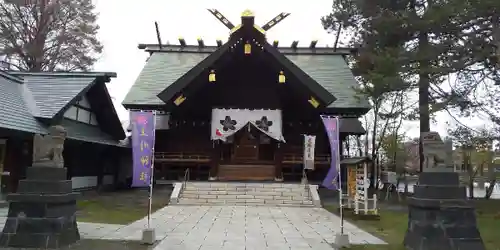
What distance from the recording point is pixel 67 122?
1664 cm

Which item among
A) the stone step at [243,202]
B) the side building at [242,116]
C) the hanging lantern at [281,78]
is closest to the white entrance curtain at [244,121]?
the side building at [242,116]

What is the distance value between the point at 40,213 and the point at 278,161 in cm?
1241

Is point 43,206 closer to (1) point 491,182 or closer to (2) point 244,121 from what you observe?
(2) point 244,121

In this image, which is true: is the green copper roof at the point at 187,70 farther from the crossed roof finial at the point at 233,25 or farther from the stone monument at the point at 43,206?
the stone monument at the point at 43,206

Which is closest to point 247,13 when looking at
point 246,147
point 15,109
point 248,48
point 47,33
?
point 248,48

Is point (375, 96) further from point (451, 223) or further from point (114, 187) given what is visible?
point (114, 187)

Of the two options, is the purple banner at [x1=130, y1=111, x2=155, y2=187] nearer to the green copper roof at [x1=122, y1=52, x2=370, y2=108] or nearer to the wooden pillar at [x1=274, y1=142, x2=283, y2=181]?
the wooden pillar at [x1=274, y1=142, x2=283, y2=181]

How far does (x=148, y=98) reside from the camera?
20.8 metres

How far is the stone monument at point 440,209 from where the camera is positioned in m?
7.07

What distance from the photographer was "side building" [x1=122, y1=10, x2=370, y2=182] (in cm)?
1791

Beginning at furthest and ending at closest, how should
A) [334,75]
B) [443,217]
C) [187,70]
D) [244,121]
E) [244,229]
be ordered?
[187,70] → [334,75] → [244,121] → [244,229] → [443,217]

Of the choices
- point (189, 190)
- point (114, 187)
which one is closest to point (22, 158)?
point (189, 190)

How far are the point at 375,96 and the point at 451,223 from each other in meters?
7.22

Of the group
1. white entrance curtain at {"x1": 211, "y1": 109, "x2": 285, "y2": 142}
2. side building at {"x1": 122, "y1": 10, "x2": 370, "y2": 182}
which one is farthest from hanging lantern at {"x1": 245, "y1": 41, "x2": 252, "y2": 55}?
white entrance curtain at {"x1": 211, "y1": 109, "x2": 285, "y2": 142}
